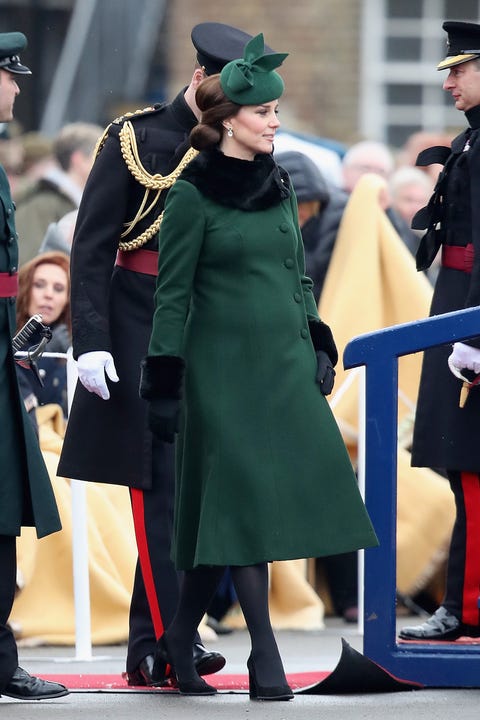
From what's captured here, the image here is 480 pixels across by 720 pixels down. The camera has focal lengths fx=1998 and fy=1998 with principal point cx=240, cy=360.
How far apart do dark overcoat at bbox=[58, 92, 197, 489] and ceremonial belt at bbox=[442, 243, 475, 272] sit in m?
0.85

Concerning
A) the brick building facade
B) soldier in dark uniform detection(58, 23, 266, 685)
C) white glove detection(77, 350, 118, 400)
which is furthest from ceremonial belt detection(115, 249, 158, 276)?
the brick building facade

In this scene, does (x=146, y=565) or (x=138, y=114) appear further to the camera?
(x=138, y=114)

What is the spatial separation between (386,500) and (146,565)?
716 millimetres

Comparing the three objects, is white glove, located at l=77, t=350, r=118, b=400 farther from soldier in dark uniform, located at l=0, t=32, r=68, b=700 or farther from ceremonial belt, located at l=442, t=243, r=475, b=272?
ceremonial belt, located at l=442, t=243, r=475, b=272

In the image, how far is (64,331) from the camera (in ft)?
25.1

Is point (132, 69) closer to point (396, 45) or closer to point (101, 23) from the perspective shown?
point (101, 23)

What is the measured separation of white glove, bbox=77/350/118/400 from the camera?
5.47 m

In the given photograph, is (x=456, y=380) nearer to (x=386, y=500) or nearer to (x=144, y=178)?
(x=386, y=500)

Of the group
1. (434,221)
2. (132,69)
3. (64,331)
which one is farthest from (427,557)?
(132,69)

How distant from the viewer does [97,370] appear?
5.47 meters

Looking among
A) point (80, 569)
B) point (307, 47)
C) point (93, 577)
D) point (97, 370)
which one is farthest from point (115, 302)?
point (307, 47)

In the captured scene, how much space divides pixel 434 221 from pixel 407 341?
66cm

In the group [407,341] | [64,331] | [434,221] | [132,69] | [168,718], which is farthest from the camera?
[132,69]

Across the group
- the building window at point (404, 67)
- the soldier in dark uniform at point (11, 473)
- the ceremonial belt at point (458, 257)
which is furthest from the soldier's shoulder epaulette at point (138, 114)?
the building window at point (404, 67)
